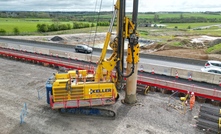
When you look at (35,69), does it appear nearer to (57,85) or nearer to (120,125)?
(57,85)

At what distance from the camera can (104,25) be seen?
347 ft

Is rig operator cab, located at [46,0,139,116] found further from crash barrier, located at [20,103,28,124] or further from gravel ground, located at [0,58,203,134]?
crash barrier, located at [20,103,28,124]

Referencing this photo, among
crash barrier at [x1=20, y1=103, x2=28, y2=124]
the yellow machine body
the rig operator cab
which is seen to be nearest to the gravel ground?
crash barrier at [x1=20, y1=103, x2=28, y2=124]

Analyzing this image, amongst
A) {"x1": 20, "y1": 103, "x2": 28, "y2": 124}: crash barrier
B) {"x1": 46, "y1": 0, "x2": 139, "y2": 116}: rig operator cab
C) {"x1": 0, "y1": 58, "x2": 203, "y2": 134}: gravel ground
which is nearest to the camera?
{"x1": 0, "y1": 58, "x2": 203, "y2": 134}: gravel ground

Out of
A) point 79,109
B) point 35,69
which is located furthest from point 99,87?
point 35,69

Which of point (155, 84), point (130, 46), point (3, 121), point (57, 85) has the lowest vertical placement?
point (3, 121)

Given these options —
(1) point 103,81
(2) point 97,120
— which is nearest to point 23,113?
(2) point 97,120

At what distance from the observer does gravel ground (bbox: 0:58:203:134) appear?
11.6 metres

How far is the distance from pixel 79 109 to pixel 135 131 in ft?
12.7

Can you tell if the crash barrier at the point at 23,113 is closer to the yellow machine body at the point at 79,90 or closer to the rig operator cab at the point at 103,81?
the rig operator cab at the point at 103,81

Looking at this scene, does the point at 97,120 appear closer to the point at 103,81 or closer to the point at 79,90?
the point at 79,90

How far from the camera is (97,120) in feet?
41.7

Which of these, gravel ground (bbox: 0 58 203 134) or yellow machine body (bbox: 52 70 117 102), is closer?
gravel ground (bbox: 0 58 203 134)

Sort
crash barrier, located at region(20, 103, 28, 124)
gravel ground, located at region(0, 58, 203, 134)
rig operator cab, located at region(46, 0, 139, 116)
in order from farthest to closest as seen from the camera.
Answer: rig operator cab, located at region(46, 0, 139, 116) → crash barrier, located at region(20, 103, 28, 124) → gravel ground, located at region(0, 58, 203, 134)
